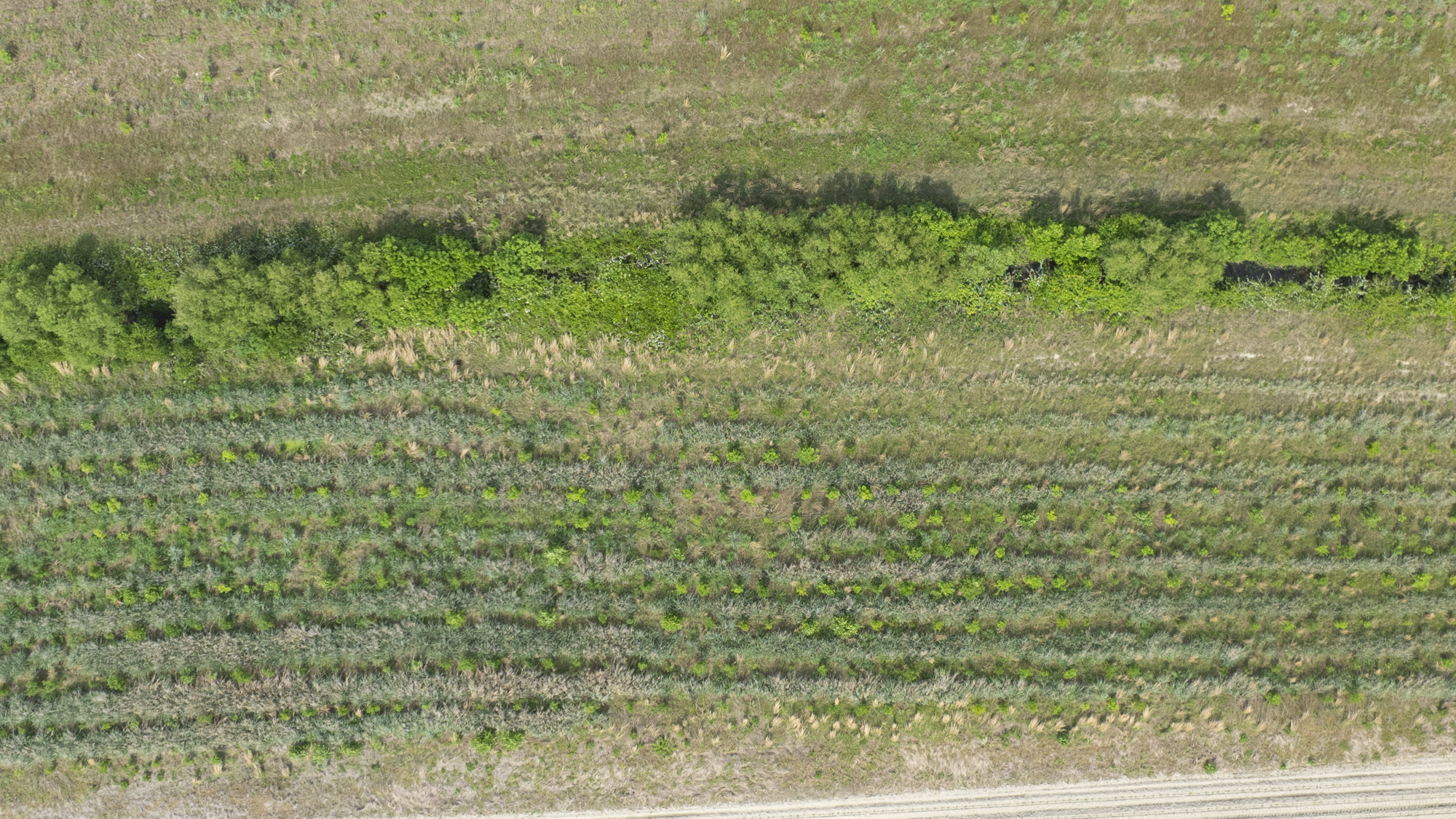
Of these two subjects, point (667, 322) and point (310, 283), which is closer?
point (310, 283)

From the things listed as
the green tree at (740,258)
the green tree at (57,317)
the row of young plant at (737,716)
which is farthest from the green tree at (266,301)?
the row of young plant at (737,716)

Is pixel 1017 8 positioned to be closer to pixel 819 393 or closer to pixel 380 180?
pixel 819 393

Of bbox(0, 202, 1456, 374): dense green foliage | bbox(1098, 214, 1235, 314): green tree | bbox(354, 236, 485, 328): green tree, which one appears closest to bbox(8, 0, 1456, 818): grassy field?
bbox(0, 202, 1456, 374): dense green foliage

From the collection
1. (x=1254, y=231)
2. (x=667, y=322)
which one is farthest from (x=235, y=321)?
(x=1254, y=231)

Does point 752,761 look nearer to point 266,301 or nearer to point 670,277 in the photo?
point 670,277

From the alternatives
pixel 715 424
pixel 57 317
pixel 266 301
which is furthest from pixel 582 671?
pixel 57 317

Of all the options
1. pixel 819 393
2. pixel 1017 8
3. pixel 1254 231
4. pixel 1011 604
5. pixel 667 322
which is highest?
pixel 1017 8
